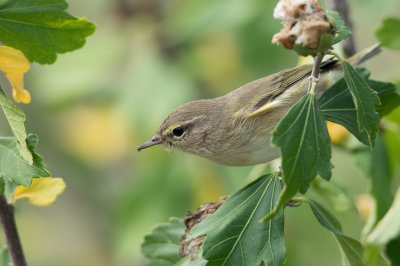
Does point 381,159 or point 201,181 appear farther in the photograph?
point 201,181

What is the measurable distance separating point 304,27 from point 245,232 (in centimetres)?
77

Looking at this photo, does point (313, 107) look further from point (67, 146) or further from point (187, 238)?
point (67, 146)

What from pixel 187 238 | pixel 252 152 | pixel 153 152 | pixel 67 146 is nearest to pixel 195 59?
pixel 153 152

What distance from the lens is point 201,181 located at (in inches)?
205

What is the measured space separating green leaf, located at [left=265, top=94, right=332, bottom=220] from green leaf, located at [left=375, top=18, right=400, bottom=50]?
0.75m

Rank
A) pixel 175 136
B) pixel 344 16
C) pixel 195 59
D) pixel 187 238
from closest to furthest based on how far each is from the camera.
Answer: pixel 187 238
pixel 344 16
pixel 175 136
pixel 195 59

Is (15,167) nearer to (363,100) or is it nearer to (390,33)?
(363,100)

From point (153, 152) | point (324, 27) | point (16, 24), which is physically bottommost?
point (153, 152)

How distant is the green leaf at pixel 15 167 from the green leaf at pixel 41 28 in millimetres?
348

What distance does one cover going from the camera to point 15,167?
2.04m

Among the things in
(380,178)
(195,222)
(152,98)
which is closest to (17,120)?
(195,222)

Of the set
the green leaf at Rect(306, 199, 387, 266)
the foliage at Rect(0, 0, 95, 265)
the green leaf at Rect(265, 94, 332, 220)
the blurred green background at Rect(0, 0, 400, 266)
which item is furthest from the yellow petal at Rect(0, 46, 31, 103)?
the blurred green background at Rect(0, 0, 400, 266)

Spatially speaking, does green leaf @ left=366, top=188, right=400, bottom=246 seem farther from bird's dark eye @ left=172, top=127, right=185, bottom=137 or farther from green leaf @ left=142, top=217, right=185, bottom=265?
bird's dark eye @ left=172, top=127, right=185, bottom=137

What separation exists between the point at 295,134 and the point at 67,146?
17.1 feet
